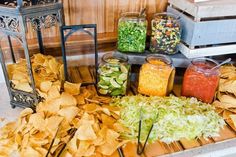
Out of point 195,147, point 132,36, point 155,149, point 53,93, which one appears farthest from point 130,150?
point 132,36

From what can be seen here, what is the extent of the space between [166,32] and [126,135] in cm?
37

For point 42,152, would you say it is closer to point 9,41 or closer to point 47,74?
point 47,74

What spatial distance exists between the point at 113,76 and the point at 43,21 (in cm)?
27

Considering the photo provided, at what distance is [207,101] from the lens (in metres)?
0.85

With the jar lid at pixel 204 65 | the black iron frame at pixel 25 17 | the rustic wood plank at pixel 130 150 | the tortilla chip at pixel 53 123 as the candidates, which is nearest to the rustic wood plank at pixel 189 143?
the rustic wood plank at pixel 130 150

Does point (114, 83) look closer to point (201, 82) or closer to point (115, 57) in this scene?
point (115, 57)

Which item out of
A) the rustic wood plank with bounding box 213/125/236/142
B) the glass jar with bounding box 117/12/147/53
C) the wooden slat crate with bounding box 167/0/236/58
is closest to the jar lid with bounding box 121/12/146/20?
the glass jar with bounding box 117/12/147/53

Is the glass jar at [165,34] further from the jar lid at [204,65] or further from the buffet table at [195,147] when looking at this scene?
the buffet table at [195,147]

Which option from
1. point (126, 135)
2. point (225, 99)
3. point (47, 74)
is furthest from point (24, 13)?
point (225, 99)

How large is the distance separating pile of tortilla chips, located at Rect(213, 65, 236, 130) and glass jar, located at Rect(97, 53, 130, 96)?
0.30 meters

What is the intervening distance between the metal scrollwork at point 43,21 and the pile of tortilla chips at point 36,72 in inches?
7.1

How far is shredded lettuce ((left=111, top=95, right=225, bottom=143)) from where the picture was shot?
2.37 feet

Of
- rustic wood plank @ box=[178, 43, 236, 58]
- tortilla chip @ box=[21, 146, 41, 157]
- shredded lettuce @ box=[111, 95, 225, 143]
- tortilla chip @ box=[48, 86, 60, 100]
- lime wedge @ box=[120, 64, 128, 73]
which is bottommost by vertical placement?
tortilla chip @ box=[21, 146, 41, 157]

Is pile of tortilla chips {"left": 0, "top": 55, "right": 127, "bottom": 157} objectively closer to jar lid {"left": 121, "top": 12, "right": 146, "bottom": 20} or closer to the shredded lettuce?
the shredded lettuce
